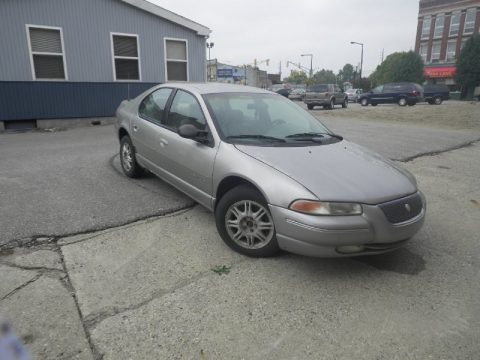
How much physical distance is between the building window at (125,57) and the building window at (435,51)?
181ft

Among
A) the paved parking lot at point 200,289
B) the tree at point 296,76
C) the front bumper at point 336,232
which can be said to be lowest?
the paved parking lot at point 200,289

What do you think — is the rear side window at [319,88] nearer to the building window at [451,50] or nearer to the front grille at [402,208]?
the front grille at [402,208]

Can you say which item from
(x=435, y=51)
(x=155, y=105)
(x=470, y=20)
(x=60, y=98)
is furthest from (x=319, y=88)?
(x=470, y=20)

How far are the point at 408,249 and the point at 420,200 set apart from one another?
0.62m

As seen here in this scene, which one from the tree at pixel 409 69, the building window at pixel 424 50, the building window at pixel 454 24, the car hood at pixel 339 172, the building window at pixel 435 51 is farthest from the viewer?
the building window at pixel 424 50

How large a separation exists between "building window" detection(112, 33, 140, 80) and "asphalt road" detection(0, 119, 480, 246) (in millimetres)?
4125

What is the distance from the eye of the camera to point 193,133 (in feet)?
11.4

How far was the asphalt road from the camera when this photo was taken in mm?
3744

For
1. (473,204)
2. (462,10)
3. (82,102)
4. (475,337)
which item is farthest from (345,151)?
(462,10)

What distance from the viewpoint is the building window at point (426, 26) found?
178 feet

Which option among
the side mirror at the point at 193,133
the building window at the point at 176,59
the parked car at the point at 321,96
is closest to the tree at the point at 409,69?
the parked car at the point at 321,96

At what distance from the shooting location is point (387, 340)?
223cm

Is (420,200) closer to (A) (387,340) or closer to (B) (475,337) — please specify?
(B) (475,337)

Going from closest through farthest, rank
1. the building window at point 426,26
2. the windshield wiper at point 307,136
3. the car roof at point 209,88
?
the windshield wiper at point 307,136 → the car roof at point 209,88 → the building window at point 426,26
